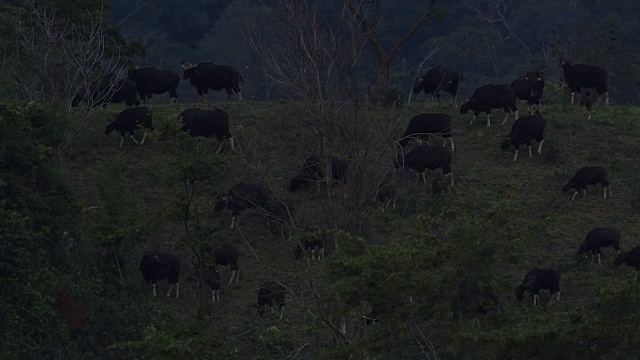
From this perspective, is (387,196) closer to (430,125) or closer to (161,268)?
(430,125)

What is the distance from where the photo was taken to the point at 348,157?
85.1 ft

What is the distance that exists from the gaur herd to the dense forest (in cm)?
14

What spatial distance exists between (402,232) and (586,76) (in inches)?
384

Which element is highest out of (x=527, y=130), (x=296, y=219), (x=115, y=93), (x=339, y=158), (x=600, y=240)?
(x=339, y=158)

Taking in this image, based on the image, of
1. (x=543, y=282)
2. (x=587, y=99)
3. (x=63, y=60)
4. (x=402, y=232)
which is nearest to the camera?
(x=402, y=232)

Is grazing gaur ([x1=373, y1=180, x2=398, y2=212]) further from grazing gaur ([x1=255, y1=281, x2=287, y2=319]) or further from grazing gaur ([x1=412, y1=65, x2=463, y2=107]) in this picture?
grazing gaur ([x1=412, y1=65, x2=463, y2=107])

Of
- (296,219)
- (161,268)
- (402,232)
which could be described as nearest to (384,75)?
(296,219)

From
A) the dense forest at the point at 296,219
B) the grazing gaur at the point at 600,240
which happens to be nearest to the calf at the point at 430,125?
the dense forest at the point at 296,219

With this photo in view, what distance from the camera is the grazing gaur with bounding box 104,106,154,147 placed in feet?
108

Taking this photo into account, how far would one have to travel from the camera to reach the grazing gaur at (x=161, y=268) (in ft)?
93.6

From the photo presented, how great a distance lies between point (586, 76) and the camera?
34781 millimetres

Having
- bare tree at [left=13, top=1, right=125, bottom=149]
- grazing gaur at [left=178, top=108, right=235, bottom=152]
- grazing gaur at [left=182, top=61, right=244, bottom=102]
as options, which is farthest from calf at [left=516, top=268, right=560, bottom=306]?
grazing gaur at [left=182, top=61, right=244, bottom=102]

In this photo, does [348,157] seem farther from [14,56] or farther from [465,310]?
[14,56]

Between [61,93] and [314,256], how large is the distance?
723cm
